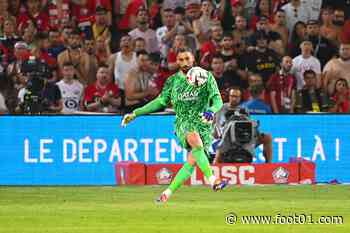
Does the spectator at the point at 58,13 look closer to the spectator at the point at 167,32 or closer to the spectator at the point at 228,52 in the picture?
the spectator at the point at 167,32

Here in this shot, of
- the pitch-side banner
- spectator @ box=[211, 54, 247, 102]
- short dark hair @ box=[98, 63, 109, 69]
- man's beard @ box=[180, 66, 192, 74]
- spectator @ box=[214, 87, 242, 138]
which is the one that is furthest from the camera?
short dark hair @ box=[98, 63, 109, 69]

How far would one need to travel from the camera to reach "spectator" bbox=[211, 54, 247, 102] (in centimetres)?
2195

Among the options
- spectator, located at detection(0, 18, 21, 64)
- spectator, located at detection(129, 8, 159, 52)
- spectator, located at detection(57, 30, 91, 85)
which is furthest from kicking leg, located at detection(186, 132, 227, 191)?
spectator, located at detection(0, 18, 21, 64)

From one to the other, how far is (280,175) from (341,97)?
234cm

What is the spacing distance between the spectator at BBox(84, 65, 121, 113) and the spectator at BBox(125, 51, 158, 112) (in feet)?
0.76

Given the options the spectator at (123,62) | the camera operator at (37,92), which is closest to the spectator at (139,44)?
the spectator at (123,62)

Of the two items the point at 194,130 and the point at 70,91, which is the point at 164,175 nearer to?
the point at 70,91

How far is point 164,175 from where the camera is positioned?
20547 millimetres

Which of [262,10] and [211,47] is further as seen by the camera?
[262,10]

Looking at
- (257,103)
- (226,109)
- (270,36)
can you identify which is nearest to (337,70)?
(270,36)

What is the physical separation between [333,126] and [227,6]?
3708 millimetres

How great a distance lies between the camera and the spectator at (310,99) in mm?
22094

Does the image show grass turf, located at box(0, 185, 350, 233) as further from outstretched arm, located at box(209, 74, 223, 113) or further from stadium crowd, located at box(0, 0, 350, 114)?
stadium crowd, located at box(0, 0, 350, 114)

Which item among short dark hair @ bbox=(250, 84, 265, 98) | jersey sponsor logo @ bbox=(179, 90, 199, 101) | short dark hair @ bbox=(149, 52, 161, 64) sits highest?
jersey sponsor logo @ bbox=(179, 90, 199, 101)
